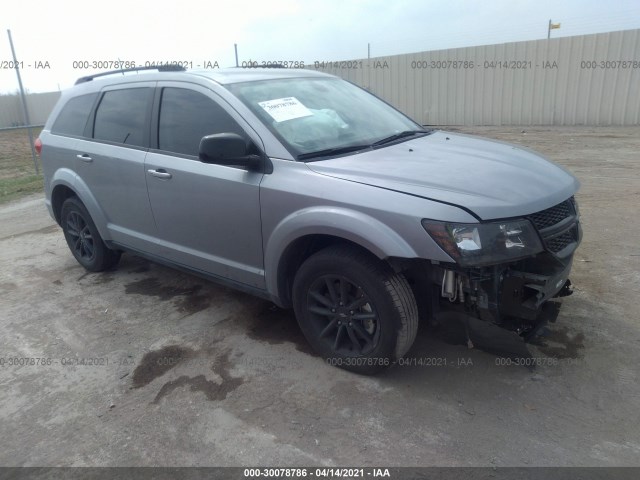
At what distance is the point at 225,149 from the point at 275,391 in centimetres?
149

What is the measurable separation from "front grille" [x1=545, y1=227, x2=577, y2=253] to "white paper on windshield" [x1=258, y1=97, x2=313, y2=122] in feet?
5.82

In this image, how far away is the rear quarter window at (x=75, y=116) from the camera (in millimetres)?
4750

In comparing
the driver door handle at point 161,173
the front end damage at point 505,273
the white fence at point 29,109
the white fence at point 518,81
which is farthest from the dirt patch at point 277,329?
the white fence at point 29,109

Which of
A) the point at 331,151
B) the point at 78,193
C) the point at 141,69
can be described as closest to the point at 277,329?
the point at 331,151

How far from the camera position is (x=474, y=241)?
8.45 feet

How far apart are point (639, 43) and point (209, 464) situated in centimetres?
1389

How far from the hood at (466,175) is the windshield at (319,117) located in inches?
7.9

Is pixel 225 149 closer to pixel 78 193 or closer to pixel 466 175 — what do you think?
pixel 466 175

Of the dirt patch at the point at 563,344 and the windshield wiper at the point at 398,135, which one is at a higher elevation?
the windshield wiper at the point at 398,135

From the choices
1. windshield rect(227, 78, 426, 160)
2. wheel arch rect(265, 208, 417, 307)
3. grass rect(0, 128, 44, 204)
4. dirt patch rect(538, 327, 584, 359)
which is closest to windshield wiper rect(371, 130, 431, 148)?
windshield rect(227, 78, 426, 160)

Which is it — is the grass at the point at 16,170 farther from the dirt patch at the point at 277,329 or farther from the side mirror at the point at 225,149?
the side mirror at the point at 225,149

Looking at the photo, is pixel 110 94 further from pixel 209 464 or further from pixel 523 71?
pixel 523 71

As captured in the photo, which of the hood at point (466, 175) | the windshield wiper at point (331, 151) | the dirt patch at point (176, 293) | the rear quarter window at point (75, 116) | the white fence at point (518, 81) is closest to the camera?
the hood at point (466, 175)

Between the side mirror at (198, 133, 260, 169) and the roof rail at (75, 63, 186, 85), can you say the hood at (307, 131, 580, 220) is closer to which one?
the side mirror at (198, 133, 260, 169)
